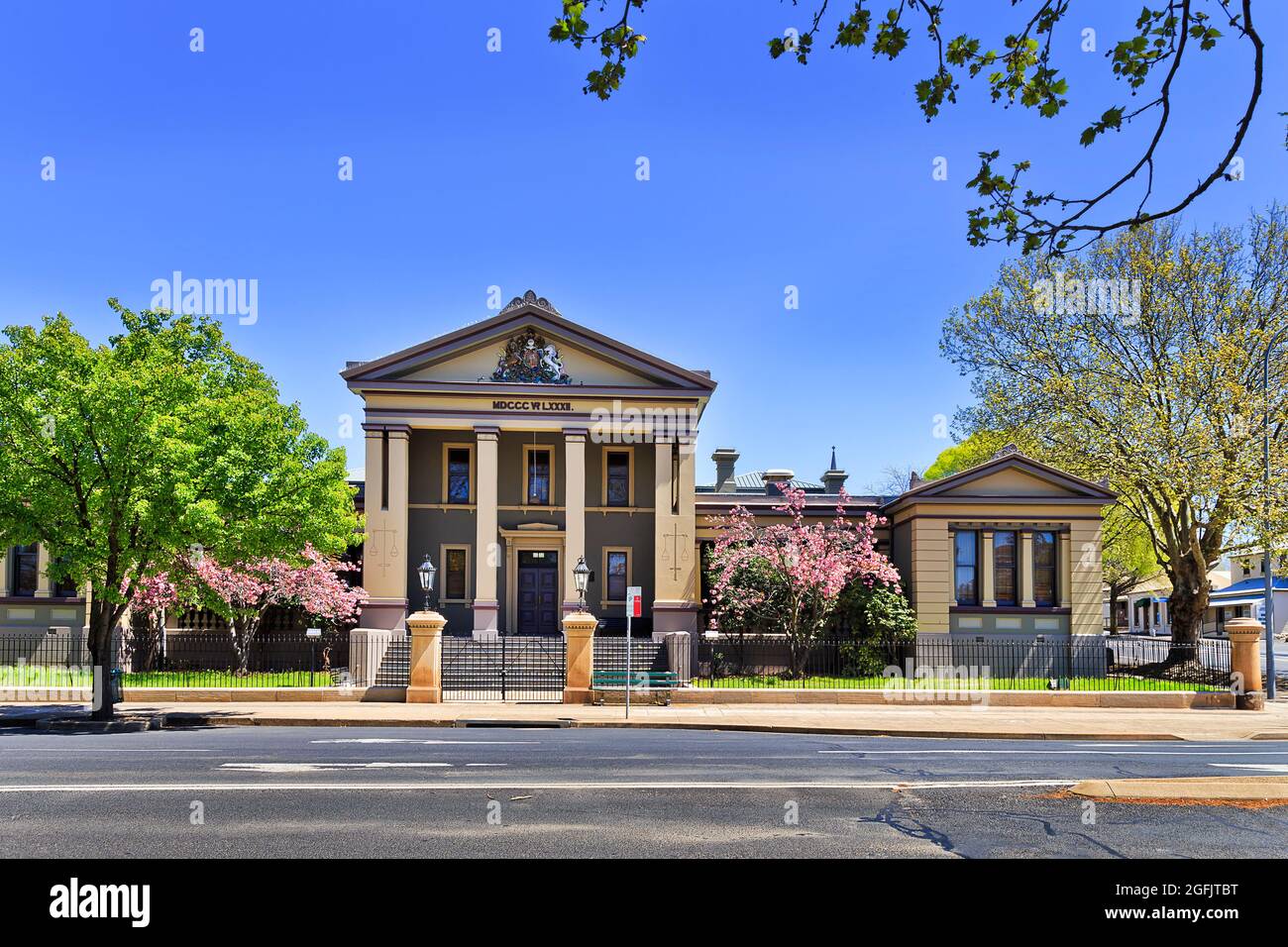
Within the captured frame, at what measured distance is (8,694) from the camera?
25.7 metres

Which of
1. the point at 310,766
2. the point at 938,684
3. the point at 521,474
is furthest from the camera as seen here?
the point at 521,474

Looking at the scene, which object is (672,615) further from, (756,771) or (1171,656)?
(756,771)

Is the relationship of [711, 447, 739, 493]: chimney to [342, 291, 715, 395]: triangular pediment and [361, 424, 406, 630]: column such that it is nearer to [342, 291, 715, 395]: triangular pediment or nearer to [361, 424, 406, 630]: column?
[342, 291, 715, 395]: triangular pediment

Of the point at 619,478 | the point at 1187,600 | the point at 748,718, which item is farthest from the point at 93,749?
the point at 1187,600

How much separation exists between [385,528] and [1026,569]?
20822 millimetres

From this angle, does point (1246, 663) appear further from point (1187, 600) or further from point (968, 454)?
point (968, 454)

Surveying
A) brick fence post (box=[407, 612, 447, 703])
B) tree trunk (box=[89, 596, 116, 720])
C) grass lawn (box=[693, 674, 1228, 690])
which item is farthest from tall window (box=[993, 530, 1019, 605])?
tree trunk (box=[89, 596, 116, 720])

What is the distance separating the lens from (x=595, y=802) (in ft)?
34.9

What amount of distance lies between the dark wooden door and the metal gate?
3.42 meters

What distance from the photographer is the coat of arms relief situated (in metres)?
35.4

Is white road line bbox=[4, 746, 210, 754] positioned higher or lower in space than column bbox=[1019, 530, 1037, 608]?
lower

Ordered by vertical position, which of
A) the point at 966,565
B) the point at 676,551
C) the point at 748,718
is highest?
the point at 676,551

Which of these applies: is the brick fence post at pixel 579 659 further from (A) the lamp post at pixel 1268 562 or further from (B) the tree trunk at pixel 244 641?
(A) the lamp post at pixel 1268 562
